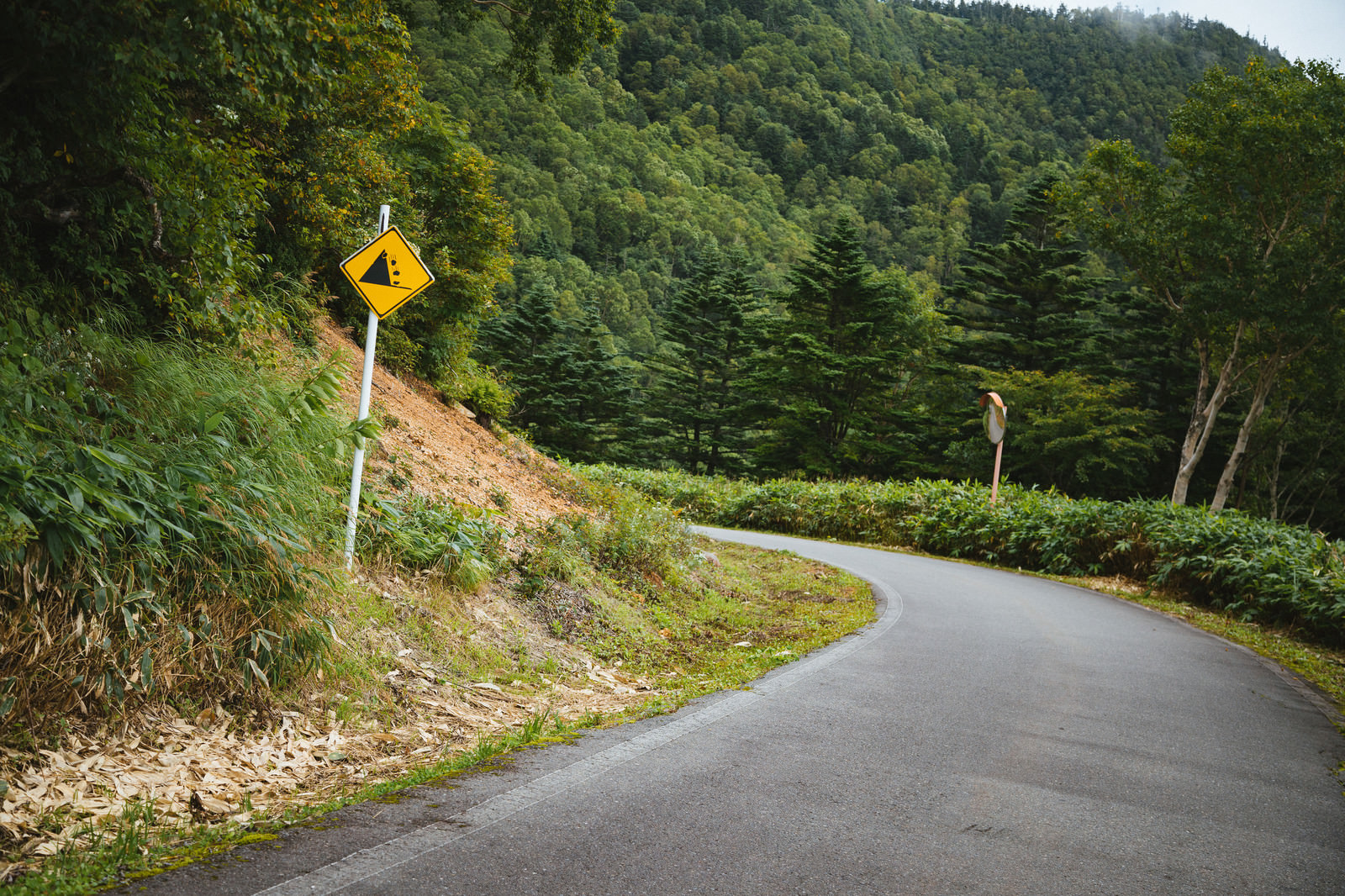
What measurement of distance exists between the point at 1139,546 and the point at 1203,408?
2178 centimetres

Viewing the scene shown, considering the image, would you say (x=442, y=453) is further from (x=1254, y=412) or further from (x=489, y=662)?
(x=1254, y=412)

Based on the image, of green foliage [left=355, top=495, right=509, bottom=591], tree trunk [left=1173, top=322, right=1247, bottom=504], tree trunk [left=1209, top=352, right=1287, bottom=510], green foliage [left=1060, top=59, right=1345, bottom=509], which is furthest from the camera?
tree trunk [left=1173, top=322, right=1247, bottom=504]

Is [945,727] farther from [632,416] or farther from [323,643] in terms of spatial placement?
[632,416]

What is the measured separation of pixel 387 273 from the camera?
21.2 feet

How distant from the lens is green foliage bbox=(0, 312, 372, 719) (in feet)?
11.7

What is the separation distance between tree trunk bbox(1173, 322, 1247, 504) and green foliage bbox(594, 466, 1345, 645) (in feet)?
40.8

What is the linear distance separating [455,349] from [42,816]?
38.2 feet

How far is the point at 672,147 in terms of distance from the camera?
366 feet

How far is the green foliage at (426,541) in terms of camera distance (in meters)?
6.27

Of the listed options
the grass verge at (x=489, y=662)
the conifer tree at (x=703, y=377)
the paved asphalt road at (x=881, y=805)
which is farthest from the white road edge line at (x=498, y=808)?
the conifer tree at (x=703, y=377)

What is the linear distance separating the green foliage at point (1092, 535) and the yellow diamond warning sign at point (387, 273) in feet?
35.0

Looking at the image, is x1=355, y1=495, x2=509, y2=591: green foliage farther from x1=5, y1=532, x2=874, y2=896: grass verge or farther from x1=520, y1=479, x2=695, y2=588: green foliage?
x1=520, y1=479, x2=695, y2=588: green foliage

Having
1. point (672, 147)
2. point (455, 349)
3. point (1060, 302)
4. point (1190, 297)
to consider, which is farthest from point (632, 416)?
point (672, 147)

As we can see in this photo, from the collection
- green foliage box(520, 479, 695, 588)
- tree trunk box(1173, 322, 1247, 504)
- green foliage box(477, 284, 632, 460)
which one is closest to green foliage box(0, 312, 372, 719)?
green foliage box(520, 479, 695, 588)
